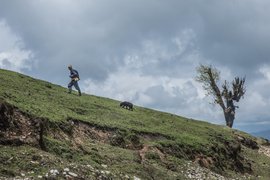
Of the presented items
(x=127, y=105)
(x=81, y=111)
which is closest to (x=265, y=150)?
(x=127, y=105)

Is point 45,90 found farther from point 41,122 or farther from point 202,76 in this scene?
point 202,76

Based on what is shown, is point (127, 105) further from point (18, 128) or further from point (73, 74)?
point (18, 128)

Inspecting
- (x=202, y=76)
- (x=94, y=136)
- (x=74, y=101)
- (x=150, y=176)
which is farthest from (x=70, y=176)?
(x=202, y=76)

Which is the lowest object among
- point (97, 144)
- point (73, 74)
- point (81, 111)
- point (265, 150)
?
point (97, 144)

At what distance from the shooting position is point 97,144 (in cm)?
3300

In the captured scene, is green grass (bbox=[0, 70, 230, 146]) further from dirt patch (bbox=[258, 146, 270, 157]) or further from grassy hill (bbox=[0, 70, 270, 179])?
dirt patch (bbox=[258, 146, 270, 157])

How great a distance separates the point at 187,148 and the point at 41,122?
15.1 meters

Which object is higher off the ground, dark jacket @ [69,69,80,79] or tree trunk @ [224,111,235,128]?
tree trunk @ [224,111,235,128]

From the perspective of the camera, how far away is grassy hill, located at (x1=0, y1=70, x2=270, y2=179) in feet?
82.7

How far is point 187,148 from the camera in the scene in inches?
1570

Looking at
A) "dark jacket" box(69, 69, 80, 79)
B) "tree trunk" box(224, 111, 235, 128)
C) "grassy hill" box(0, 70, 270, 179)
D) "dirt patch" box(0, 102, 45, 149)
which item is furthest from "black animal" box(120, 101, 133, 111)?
"tree trunk" box(224, 111, 235, 128)

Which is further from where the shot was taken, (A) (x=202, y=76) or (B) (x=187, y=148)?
(A) (x=202, y=76)

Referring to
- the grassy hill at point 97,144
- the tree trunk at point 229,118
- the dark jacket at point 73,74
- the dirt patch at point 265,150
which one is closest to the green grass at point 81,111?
the grassy hill at point 97,144

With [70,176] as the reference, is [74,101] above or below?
above
